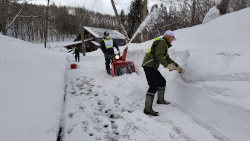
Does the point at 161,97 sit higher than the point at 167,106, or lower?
higher

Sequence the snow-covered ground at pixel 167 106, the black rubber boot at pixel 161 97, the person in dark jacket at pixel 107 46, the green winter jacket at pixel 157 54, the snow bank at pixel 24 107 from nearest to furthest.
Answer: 1. the snow bank at pixel 24 107
2. the snow-covered ground at pixel 167 106
3. the green winter jacket at pixel 157 54
4. the black rubber boot at pixel 161 97
5. the person in dark jacket at pixel 107 46

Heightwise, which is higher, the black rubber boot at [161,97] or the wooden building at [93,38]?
the wooden building at [93,38]

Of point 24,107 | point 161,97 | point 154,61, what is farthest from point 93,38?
point 24,107

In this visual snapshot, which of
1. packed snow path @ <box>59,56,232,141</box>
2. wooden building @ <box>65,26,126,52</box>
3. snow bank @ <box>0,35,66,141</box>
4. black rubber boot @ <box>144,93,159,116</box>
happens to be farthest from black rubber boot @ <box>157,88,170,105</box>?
wooden building @ <box>65,26,126,52</box>

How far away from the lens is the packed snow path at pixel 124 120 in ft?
8.55

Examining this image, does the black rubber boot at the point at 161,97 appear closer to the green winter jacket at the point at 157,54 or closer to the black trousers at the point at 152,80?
the black trousers at the point at 152,80

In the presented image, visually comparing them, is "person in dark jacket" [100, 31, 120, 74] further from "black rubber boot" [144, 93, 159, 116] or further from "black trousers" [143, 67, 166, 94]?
"black rubber boot" [144, 93, 159, 116]

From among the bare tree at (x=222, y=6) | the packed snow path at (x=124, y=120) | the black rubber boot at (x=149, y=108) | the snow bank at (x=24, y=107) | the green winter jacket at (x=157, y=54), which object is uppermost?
the bare tree at (x=222, y=6)

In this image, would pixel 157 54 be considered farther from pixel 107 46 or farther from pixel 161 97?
pixel 107 46

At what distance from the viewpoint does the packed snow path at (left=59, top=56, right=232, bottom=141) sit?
2.61 metres

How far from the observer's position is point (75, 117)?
3162 mm

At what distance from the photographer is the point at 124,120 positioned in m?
3.13

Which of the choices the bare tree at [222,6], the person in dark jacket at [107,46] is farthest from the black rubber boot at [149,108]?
the bare tree at [222,6]

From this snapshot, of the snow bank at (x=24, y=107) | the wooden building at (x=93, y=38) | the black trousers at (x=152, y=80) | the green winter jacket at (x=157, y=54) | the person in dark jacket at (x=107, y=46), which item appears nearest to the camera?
the snow bank at (x=24, y=107)
